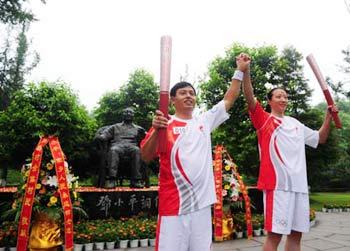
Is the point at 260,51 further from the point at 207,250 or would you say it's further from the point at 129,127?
the point at 207,250

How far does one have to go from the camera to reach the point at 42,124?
16.2 metres

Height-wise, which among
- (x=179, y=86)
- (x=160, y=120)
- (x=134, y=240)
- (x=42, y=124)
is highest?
(x=42, y=124)

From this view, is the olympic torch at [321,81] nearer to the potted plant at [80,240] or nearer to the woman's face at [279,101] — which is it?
the woman's face at [279,101]

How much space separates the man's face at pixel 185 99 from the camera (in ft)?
7.76

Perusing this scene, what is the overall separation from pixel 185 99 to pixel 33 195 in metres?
2.91

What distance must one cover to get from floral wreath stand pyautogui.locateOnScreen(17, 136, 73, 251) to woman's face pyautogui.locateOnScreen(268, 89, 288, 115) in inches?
114

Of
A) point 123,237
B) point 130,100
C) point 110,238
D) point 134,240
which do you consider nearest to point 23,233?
point 110,238

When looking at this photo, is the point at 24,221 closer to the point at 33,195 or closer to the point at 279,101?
the point at 33,195

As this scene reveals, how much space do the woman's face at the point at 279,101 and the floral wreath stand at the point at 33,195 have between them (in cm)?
291

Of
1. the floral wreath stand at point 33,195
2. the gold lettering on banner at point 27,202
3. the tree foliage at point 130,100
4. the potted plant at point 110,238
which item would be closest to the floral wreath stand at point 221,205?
the potted plant at point 110,238

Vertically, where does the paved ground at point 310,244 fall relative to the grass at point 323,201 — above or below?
above

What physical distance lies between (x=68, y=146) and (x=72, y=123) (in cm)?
166

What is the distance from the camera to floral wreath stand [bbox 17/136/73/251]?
162 inches

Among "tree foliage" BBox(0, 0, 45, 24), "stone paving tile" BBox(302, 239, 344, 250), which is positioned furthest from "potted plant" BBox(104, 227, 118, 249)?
"tree foliage" BBox(0, 0, 45, 24)
